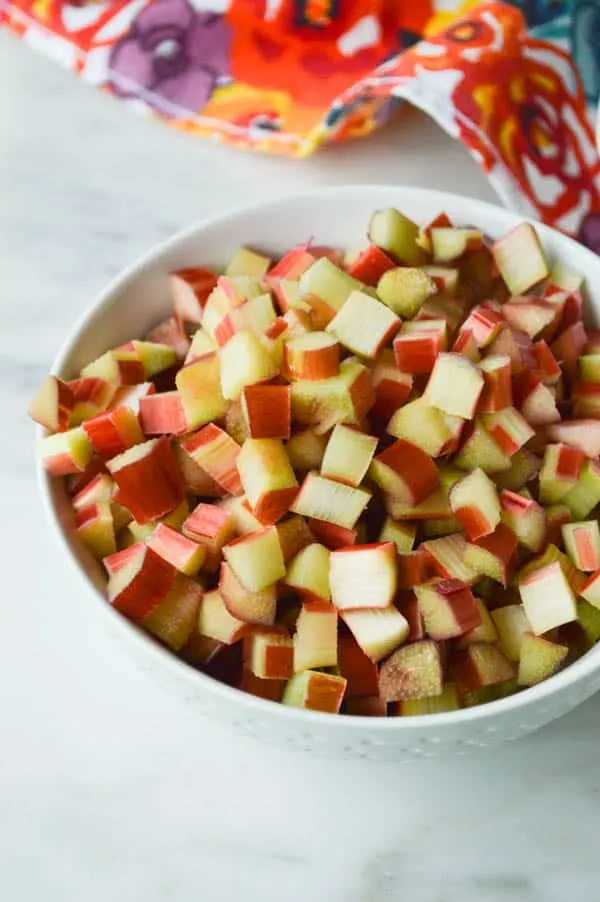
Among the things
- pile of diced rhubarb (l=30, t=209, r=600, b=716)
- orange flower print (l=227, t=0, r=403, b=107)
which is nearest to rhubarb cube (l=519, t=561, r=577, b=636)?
pile of diced rhubarb (l=30, t=209, r=600, b=716)

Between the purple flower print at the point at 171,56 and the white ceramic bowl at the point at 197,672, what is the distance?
362 mm

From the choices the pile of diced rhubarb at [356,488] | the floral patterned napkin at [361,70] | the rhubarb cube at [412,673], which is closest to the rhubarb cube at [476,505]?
the pile of diced rhubarb at [356,488]

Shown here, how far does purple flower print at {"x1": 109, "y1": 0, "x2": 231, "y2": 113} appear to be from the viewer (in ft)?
4.73

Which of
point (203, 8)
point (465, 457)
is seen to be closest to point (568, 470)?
point (465, 457)

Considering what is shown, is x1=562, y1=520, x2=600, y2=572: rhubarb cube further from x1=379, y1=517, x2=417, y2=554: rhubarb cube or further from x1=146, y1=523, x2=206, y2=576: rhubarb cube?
x1=146, y1=523, x2=206, y2=576: rhubarb cube

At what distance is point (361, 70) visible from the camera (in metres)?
1.46

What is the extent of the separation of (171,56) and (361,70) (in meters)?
0.25

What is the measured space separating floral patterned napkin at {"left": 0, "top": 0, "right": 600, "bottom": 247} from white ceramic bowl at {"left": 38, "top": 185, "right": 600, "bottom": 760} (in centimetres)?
19

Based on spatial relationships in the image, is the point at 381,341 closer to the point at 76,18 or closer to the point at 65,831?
the point at 65,831

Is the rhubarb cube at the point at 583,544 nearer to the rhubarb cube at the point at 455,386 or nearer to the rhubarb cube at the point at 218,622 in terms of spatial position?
the rhubarb cube at the point at 455,386

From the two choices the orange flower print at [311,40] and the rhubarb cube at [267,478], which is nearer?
the rhubarb cube at [267,478]

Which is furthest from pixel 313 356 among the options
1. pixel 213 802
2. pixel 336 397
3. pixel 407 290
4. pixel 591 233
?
→ pixel 591 233

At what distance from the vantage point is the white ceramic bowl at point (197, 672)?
0.83 meters

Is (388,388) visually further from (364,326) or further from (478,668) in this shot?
(478,668)
